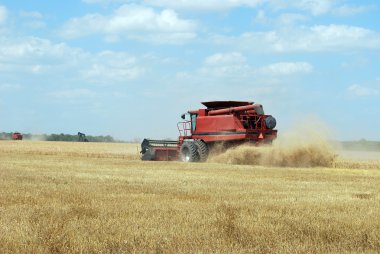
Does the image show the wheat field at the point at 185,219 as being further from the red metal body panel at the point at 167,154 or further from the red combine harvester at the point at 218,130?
the red metal body panel at the point at 167,154

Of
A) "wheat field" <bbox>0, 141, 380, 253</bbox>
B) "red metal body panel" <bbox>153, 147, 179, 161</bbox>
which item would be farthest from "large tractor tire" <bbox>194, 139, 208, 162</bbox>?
"wheat field" <bbox>0, 141, 380, 253</bbox>

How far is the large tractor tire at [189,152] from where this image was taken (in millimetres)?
26594

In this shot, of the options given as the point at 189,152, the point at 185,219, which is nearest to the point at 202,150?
the point at 189,152

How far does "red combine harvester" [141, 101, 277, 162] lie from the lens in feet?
81.2

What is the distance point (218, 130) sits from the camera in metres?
26.0

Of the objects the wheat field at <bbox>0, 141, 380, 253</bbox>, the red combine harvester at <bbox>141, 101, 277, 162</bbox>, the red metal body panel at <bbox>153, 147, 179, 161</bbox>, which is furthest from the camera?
the red metal body panel at <bbox>153, 147, 179, 161</bbox>

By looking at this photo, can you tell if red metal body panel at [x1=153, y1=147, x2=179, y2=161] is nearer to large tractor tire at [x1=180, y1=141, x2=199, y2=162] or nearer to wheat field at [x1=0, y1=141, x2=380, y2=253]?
large tractor tire at [x1=180, y1=141, x2=199, y2=162]

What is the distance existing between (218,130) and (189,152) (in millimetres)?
1977

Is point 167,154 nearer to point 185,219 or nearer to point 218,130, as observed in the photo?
point 218,130

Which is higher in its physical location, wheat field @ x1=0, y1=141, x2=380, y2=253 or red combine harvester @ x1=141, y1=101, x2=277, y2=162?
red combine harvester @ x1=141, y1=101, x2=277, y2=162

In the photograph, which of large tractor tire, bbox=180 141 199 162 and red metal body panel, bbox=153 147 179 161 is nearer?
large tractor tire, bbox=180 141 199 162

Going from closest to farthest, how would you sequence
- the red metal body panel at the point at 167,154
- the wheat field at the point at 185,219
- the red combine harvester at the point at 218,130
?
the wheat field at the point at 185,219
the red combine harvester at the point at 218,130
the red metal body panel at the point at 167,154

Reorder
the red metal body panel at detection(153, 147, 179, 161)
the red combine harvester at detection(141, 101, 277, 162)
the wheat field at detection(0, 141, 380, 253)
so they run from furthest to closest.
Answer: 1. the red metal body panel at detection(153, 147, 179, 161)
2. the red combine harvester at detection(141, 101, 277, 162)
3. the wheat field at detection(0, 141, 380, 253)

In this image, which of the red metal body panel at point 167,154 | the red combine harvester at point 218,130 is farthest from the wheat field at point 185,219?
the red metal body panel at point 167,154
